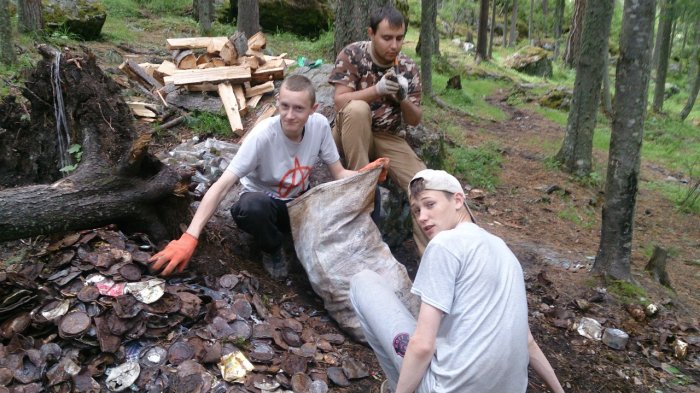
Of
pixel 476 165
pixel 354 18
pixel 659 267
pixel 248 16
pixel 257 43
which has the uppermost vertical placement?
pixel 248 16

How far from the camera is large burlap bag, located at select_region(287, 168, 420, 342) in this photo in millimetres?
3287

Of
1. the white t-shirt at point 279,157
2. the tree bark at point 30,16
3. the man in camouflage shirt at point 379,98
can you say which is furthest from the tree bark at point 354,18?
the tree bark at point 30,16

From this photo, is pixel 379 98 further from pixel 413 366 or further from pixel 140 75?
pixel 140 75

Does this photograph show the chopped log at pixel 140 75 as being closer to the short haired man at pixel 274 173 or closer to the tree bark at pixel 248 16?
the short haired man at pixel 274 173

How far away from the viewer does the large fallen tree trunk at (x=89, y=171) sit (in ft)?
9.29

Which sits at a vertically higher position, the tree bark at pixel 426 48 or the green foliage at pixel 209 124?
the tree bark at pixel 426 48

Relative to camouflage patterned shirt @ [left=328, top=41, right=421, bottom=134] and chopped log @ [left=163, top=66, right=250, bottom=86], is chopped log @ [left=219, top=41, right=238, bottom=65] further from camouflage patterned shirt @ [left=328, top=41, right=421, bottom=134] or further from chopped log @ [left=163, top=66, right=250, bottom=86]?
camouflage patterned shirt @ [left=328, top=41, right=421, bottom=134]

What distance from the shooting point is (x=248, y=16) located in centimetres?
973

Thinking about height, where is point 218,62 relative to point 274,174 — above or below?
above

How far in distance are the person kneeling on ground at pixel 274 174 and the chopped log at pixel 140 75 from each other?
3.37 meters

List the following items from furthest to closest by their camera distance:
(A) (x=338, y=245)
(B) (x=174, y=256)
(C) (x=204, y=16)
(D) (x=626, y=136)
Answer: (C) (x=204, y=16)
(D) (x=626, y=136)
(A) (x=338, y=245)
(B) (x=174, y=256)

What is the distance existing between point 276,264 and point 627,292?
9.52 ft

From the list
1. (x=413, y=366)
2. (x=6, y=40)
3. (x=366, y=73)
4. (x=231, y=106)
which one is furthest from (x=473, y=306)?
(x=6, y=40)

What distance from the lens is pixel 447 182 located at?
214cm
